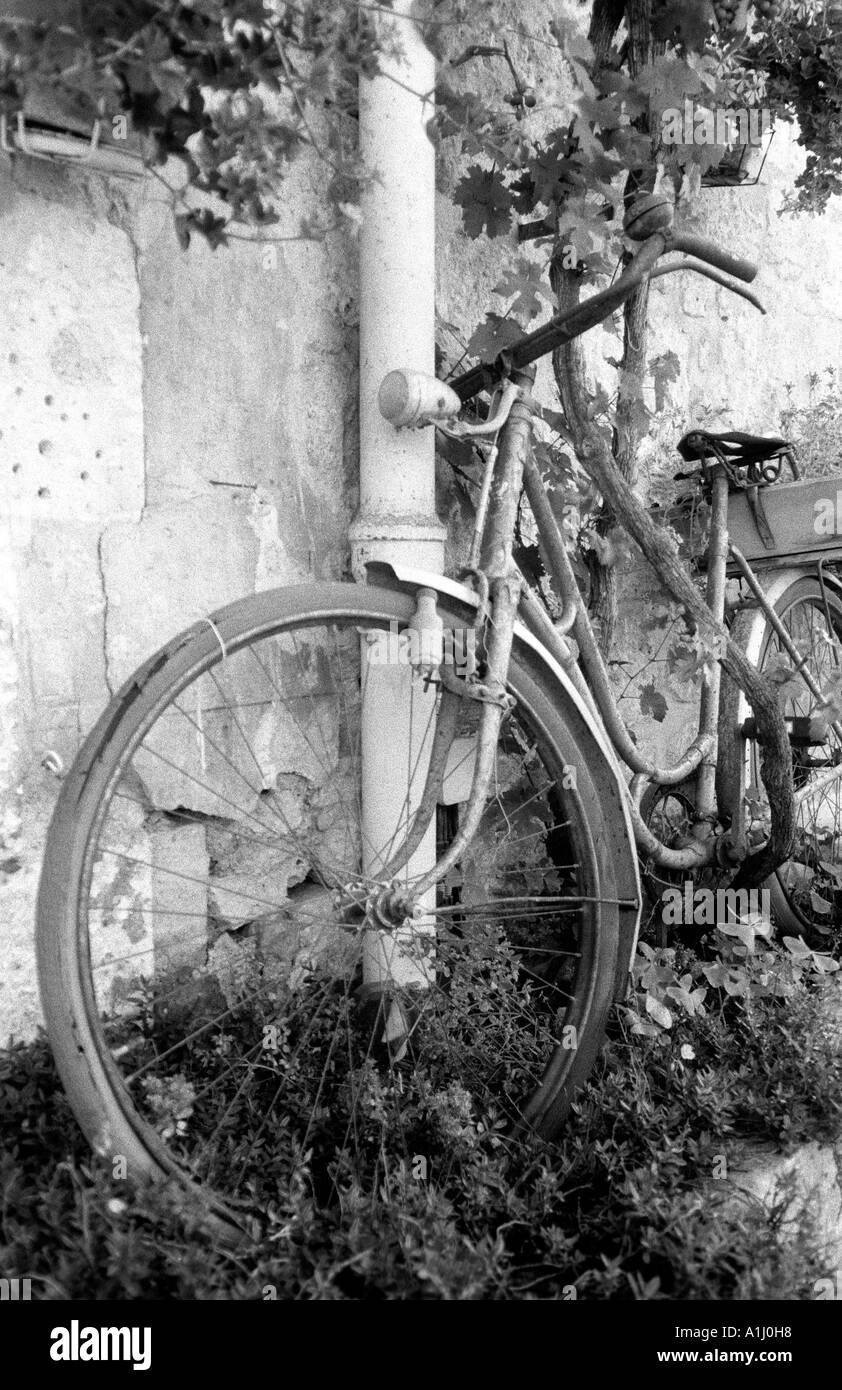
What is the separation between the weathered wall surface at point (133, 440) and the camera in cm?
187

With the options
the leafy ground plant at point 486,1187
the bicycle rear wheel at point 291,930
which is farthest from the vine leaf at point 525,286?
Answer: the leafy ground plant at point 486,1187

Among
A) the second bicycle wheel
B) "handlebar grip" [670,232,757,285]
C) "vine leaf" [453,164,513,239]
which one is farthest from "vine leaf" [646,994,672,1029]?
"vine leaf" [453,164,513,239]

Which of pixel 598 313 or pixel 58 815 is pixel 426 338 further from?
pixel 58 815

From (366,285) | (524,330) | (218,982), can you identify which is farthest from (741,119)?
(218,982)

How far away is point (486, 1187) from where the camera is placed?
1.84 metres

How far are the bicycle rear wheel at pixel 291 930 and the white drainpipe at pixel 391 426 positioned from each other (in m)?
0.05

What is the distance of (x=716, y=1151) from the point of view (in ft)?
6.40

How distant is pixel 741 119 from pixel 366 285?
1.40m

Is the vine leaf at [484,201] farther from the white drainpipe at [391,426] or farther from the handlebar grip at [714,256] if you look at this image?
the handlebar grip at [714,256]

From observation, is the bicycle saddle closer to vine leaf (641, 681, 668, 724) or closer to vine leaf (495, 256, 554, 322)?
vine leaf (641, 681, 668, 724)

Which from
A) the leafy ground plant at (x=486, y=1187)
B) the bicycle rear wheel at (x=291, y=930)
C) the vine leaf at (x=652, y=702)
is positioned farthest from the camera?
the vine leaf at (x=652, y=702)

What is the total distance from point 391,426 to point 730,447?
1.16m

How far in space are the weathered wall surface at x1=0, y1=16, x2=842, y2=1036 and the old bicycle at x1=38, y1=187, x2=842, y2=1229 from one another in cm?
16

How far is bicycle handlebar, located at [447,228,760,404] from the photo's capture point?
211 cm
